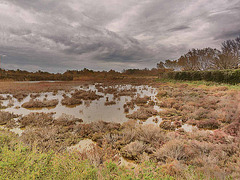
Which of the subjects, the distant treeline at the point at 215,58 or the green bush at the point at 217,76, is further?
the distant treeline at the point at 215,58

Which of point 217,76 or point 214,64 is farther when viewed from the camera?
point 214,64

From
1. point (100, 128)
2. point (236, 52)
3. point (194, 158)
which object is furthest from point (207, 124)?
point (236, 52)

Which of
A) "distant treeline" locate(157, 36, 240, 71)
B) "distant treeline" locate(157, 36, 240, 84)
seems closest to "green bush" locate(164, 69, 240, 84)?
"distant treeline" locate(157, 36, 240, 84)

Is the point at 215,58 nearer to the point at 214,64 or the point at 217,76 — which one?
the point at 214,64

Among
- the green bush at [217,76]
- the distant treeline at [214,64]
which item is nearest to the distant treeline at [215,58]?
the distant treeline at [214,64]

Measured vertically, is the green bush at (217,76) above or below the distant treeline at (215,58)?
below

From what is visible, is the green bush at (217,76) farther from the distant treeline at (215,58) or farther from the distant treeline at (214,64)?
the distant treeline at (215,58)

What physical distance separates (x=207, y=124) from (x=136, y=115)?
12.7 ft

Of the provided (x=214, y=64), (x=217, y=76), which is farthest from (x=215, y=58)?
(x=217, y=76)

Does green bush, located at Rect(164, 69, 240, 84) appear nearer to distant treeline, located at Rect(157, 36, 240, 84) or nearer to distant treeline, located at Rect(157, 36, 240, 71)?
distant treeline, located at Rect(157, 36, 240, 84)

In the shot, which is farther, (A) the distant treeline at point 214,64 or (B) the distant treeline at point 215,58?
(B) the distant treeline at point 215,58

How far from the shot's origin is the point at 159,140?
15.8 feet

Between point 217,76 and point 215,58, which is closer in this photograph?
point 217,76

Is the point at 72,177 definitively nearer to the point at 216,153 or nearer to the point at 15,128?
the point at 216,153
